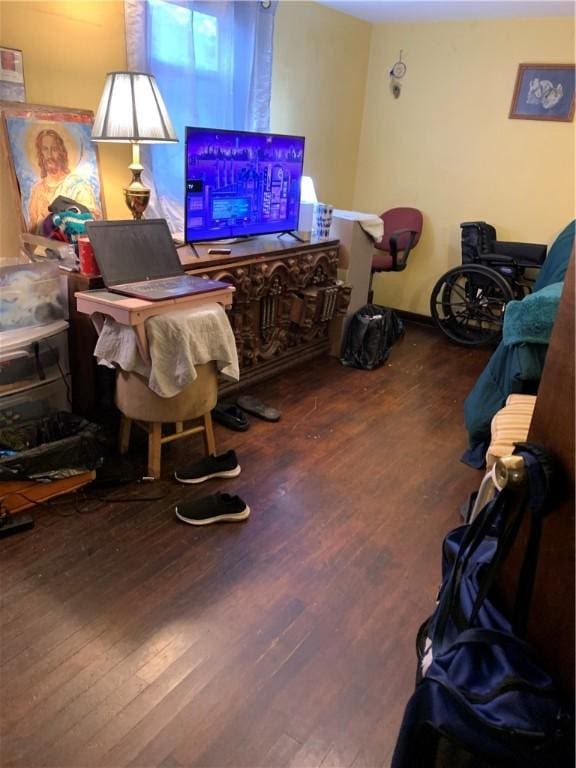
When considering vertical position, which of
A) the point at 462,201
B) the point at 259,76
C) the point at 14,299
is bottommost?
the point at 14,299

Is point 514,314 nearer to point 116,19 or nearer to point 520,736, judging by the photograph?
point 520,736

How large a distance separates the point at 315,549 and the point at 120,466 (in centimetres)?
92

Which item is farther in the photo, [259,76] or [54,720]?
[259,76]

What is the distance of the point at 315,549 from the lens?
1.95 metres

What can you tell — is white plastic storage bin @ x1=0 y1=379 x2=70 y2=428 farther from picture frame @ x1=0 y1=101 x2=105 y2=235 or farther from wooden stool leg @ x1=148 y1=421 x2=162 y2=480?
picture frame @ x1=0 y1=101 x2=105 y2=235

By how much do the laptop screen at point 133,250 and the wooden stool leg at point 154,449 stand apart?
59 centimetres

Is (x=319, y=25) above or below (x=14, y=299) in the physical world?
above

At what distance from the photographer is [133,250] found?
86.7 inches

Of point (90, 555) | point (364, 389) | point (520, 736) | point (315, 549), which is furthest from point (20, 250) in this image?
point (520, 736)

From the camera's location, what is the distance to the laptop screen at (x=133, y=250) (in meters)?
2.10

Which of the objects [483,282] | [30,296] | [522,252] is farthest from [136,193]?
[522,252]

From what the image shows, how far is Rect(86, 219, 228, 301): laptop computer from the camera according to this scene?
208 cm

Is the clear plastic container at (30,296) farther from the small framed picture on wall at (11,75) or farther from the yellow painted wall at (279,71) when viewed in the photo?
the small framed picture on wall at (11,75)

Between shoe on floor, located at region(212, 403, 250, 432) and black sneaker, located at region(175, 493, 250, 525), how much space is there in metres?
0.65
